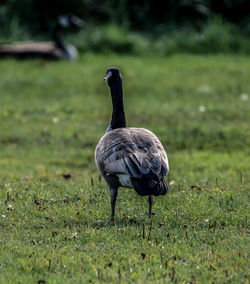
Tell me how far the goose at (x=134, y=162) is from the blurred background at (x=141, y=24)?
53.5 ft

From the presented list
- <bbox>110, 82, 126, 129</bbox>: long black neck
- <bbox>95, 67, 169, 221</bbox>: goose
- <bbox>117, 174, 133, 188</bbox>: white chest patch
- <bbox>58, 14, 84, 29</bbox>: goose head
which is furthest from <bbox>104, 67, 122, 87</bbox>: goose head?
<bbox>58, 14, 84, 29</bbox>: goose head

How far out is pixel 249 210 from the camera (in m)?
7.09

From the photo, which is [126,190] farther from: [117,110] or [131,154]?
[131,154]

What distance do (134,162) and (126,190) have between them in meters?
2.21

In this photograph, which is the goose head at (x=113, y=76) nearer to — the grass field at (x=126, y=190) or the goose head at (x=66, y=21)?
the grass field at (x=126, y=190)

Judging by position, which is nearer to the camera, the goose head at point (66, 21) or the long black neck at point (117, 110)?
the long black neck at point (117, 110)

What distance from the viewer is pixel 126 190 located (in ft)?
27.0

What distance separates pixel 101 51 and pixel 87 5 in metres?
4.82

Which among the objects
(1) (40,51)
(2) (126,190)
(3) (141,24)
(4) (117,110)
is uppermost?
(4) (117,110)

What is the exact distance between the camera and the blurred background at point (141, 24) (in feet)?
75.0

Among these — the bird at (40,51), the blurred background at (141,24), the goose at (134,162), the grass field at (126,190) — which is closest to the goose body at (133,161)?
the goose at (134,162)

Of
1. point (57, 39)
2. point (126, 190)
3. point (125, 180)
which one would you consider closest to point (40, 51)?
point (57, 39)

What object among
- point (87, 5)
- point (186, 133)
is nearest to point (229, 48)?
point (87, 5)

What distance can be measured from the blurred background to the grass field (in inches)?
58.9
